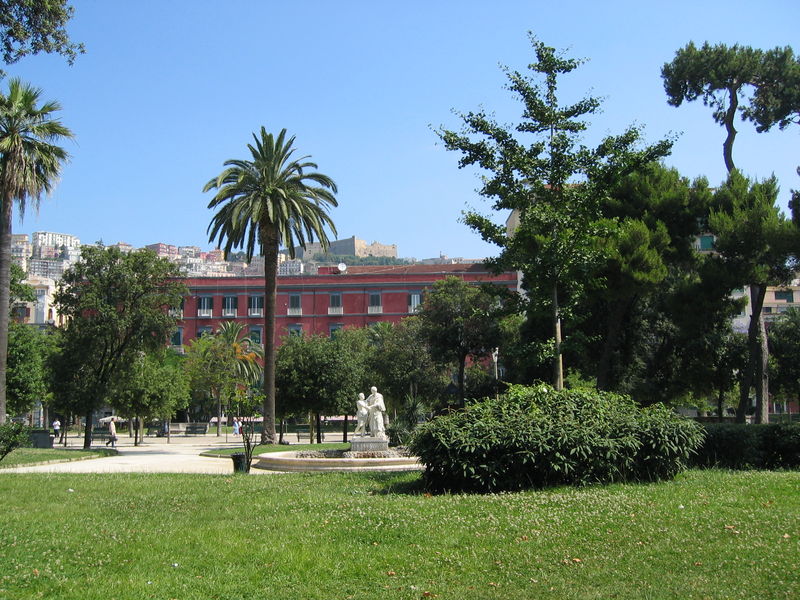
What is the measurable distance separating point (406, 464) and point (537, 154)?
341 inches

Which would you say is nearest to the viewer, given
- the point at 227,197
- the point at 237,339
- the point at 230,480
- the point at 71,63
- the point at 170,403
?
the point at 71,63

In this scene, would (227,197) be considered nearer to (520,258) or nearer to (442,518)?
(520,258)

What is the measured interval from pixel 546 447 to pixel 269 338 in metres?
23.0

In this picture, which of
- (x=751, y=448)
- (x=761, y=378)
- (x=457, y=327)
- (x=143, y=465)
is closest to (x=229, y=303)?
(x=457, y=327)

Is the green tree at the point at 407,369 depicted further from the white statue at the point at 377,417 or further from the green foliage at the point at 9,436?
the green foliage at the point at 9,436

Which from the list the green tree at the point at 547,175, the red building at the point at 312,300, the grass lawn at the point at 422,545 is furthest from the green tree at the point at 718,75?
the red building at the point at 312,300

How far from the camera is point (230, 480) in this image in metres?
15.5

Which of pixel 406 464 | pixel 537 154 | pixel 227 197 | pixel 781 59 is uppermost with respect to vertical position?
pixel 781 59

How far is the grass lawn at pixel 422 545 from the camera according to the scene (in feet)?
22.9

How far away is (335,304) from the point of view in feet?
247

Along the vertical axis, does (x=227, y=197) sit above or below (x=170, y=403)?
above

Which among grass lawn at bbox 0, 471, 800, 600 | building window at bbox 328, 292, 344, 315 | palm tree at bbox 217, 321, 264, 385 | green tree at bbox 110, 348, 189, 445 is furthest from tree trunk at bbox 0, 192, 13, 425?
building window at bbox 328, 292, 344, 315

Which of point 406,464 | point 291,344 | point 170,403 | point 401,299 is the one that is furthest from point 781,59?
point 401,299

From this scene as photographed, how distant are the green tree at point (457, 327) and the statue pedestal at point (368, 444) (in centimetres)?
1610
